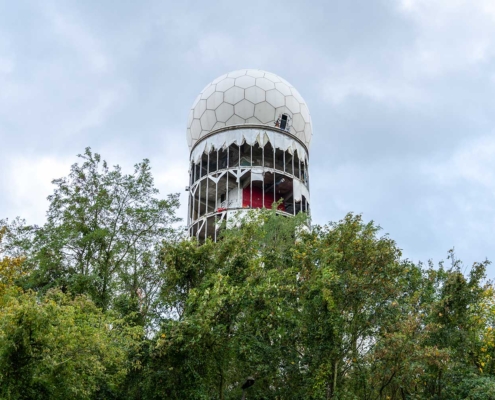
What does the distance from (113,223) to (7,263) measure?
549 cm

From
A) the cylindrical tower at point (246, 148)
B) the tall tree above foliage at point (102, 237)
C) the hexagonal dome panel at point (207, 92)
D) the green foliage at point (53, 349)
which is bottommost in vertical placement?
the green foliage at point (53, 349)

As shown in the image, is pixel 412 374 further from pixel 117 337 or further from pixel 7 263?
pixel 7 263

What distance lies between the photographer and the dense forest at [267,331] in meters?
11.9

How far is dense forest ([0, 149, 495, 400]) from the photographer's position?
11945 millimetres

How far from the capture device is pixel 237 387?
14898 mm

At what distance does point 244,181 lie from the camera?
3138 cm

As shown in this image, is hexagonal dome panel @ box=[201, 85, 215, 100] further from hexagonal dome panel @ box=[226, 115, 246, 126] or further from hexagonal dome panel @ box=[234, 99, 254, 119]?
hexagonal dome panel @ box=[226, 115, 246, 126]

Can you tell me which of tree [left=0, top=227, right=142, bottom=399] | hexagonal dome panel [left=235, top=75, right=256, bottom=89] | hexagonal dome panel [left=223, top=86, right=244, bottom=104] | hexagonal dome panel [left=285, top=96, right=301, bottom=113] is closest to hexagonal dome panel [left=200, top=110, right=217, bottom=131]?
hexagonal dome panel [left=223, top=86, right=244, bottom=104]

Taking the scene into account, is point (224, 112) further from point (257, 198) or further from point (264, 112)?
A: point (257, 198)

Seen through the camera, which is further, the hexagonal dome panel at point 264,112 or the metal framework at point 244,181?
the hexagonal dome panel at point 264,112

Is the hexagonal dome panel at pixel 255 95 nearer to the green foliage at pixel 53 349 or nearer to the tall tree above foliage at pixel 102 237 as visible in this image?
the tall tree above foliage at pixel 102 237

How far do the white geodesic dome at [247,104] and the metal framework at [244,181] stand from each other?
46.0 inches

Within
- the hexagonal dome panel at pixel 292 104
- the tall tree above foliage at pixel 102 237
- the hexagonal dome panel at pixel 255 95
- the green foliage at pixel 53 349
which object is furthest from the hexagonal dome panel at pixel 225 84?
the green foliage at pixel 53 349

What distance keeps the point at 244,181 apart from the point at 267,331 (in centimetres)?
1805
